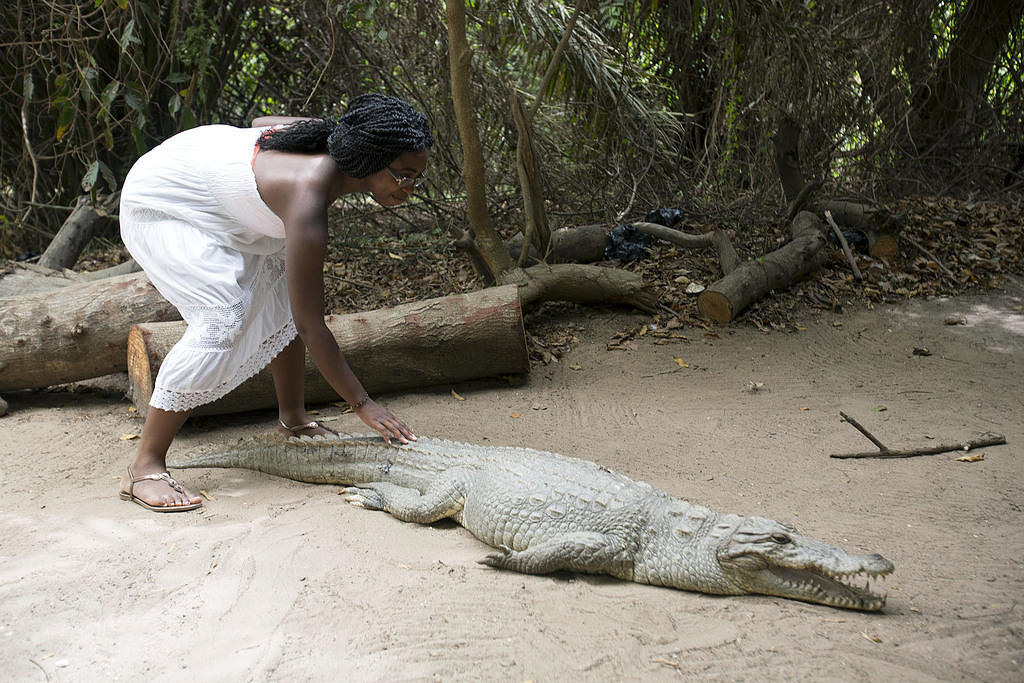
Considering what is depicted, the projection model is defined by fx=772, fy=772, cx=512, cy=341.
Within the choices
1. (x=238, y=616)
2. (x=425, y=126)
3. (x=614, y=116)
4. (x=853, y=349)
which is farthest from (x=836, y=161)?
(x=238, y=616)

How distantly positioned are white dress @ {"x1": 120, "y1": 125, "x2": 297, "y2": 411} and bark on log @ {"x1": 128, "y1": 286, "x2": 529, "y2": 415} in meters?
1.18

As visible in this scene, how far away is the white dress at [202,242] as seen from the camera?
10.6 feet

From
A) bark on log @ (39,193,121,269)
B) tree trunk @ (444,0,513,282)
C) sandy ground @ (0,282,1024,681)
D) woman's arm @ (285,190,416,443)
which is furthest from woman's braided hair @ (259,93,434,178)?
bark on log @ (39,193,121,269)

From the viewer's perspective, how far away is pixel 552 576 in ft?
9.22

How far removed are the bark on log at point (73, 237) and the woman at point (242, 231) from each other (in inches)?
140

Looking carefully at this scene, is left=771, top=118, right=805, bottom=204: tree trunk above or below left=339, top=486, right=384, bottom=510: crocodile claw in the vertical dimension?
above

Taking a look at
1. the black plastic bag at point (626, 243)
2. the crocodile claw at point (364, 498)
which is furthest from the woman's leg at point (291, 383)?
the black plastic bag at point (626, 243)

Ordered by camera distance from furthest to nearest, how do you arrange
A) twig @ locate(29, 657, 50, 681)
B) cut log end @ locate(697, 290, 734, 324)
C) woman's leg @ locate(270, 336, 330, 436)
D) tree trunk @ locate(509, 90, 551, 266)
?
1. cut log end @ locate(697, 290, 734, 324)
2. tree trunk @ locate(509, 90, 551, 266)
3. woman's leg @ locate(270, 336, 330, 436)
4. twig @ locate(29, 657, 50, 681)

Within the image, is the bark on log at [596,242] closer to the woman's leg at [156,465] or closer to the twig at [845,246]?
the twig at [845,246]

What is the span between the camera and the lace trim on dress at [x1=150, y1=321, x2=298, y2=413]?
3264 millimetres

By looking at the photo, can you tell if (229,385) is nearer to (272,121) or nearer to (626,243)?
(272,121)

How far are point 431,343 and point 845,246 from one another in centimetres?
382

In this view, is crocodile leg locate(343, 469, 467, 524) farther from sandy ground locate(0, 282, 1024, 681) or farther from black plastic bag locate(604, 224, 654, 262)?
black plastic bag locate(604, 224, 654, 262)

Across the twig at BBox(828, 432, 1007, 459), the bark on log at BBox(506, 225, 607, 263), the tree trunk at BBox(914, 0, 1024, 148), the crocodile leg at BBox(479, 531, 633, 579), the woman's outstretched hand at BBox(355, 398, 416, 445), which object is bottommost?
the crocodile leg at BBox(479, 531, 633, 579)
